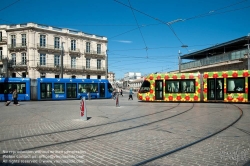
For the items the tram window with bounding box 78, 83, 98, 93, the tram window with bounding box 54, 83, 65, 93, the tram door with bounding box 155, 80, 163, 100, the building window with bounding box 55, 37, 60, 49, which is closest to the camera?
the tram door with bounding box 155, 80, 163, 100

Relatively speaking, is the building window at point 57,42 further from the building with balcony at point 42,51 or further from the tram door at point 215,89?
the tram door at point 215,89

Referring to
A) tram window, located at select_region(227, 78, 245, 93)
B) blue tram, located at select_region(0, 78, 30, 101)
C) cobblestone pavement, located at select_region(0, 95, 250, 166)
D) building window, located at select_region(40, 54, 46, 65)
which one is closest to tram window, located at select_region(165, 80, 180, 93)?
tram window, located at select_region(227, 78, 245, 93)

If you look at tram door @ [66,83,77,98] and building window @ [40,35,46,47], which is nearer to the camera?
tram door @ [66,83,77,98]

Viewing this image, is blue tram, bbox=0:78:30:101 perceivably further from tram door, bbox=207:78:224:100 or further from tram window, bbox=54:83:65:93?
tram door, bbox=207:78:224:100

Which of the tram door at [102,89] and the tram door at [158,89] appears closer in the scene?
the tram door at [158,89]

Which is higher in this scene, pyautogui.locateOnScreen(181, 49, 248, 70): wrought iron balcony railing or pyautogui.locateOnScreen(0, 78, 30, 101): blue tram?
Answer: pyautogui.locateOnScreen(181, 49, 248, 70): wrought iron balcony railing

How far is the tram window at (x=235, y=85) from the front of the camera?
16469mm

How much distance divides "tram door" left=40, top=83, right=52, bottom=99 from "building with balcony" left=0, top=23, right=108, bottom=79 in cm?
1683

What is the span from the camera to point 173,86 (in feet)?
60.0

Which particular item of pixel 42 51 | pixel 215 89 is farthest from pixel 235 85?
pixel 42 51

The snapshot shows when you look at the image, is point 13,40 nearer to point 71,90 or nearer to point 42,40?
point 42,40

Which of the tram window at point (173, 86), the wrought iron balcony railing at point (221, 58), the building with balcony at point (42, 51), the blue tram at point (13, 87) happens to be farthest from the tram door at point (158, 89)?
the building with balcony at point (42, 51)

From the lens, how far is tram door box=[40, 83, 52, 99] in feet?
74.0

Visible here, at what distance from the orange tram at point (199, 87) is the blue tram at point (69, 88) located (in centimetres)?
859
